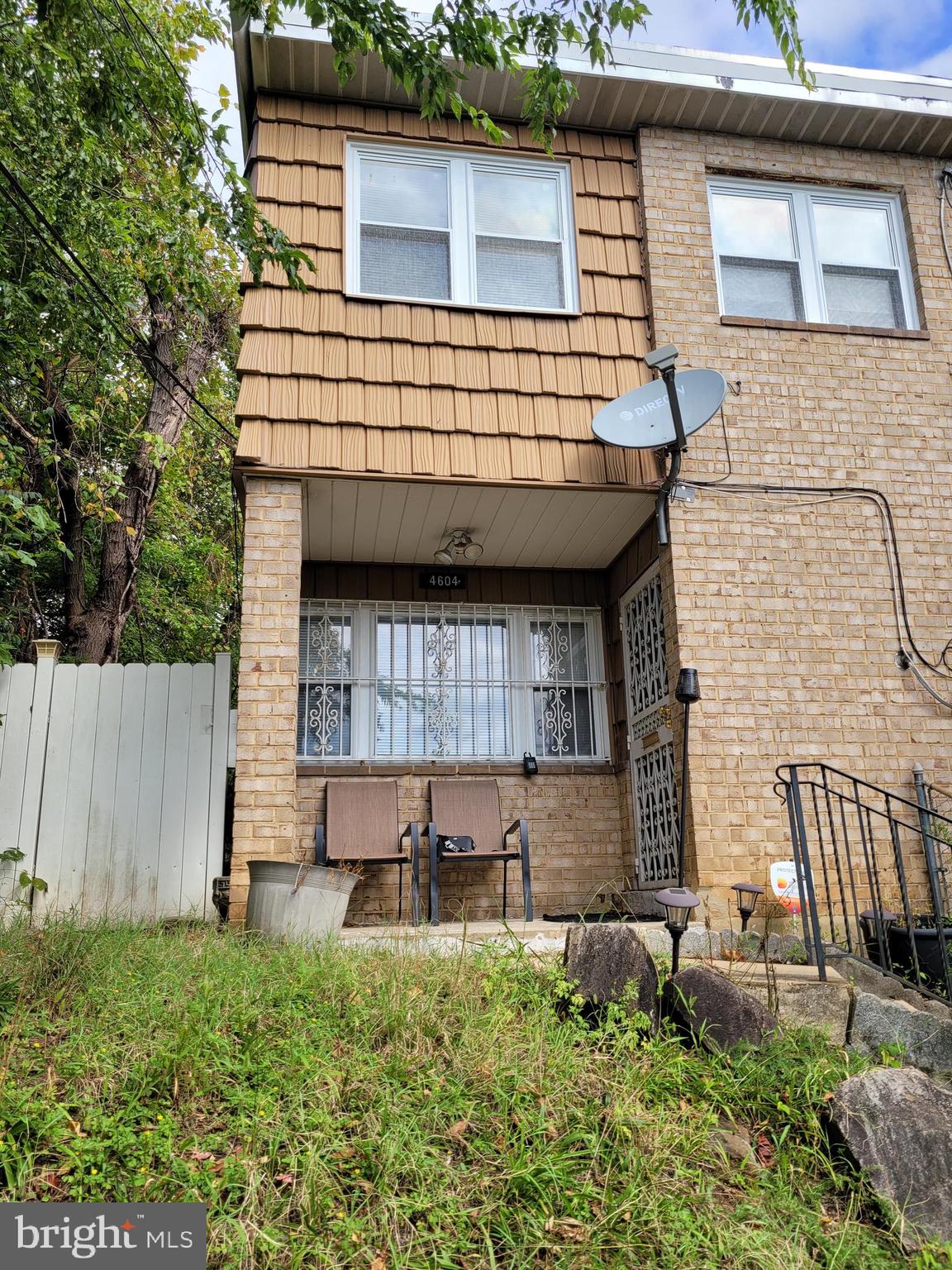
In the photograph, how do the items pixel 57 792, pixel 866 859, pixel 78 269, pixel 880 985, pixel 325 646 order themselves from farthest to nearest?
1. pixel 78 269
2. pixel 325 646
3. pixel 57 792
4. pixel 866 859
5. pixel 880 985

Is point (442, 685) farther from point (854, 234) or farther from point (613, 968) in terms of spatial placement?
point (854, 234)

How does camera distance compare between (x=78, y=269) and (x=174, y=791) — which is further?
(x=78, y=269)

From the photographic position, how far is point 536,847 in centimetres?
751

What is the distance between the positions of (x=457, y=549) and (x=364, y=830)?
84.7 inches

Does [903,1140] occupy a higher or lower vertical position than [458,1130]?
lower

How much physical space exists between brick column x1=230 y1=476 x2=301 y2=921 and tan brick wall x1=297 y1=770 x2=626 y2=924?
133 cm

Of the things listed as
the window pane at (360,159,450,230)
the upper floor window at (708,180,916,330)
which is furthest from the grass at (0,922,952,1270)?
the upper floor window at (708,180,916,330)

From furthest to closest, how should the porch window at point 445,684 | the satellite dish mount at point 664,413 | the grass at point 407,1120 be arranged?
the porch window at point 445,684 → the satellite dish mount at point 664,413 → the grass at point 407,1120

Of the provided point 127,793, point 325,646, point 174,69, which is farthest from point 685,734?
point 174,69

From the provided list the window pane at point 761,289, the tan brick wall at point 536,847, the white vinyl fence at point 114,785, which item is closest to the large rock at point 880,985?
the tan brick wall at point 536,847

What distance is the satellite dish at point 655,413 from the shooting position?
21.1 ft

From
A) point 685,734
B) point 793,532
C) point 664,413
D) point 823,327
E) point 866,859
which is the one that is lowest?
point 866,859

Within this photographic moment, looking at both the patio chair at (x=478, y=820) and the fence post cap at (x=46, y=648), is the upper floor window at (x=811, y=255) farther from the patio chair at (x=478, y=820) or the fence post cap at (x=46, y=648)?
the fence post cap at (x=46, y=648)

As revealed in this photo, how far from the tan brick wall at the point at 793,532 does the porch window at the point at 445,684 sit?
171 centimetres
